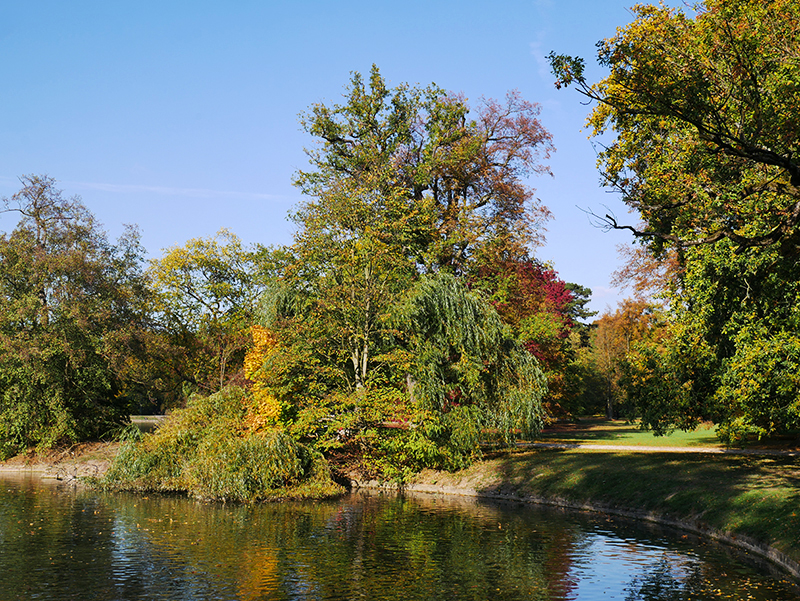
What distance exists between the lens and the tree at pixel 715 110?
592 inches

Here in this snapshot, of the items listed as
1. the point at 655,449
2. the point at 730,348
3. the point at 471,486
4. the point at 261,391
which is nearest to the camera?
the point at 730,348

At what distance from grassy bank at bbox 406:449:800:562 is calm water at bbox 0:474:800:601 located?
1.45 meters

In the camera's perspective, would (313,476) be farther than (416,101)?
No

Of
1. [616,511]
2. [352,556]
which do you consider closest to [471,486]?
[616,511]

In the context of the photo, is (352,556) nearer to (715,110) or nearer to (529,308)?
(715,110)

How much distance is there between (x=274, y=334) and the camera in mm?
31047

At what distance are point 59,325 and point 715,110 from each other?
1393 inches

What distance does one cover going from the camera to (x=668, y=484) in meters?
23.9

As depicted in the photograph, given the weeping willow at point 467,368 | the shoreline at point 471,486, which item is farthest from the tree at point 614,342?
the shoreline at point 471,486

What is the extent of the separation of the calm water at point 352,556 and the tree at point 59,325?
15.1 metres

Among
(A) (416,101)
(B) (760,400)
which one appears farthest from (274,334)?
(B) (760,400)

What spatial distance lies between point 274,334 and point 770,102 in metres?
21.0

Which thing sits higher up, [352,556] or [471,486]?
[471,486]

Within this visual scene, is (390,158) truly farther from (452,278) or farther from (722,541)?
(722,541)
